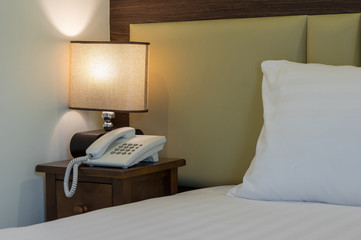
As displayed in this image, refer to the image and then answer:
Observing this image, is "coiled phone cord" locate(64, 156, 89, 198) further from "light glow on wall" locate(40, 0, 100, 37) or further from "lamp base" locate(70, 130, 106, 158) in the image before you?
"light glow on wall" locate(40, 0, 100, 37)

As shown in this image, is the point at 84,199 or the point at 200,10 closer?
the point at 84,199

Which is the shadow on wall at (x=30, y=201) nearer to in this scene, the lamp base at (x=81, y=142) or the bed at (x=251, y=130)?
the lamp base at (x=81, y=142)

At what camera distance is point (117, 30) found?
8.48 ft

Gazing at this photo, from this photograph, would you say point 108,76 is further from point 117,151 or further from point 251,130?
point 251,130

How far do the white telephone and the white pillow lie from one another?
39 centimetres

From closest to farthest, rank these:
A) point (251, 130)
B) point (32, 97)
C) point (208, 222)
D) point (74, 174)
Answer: point (208, 222), point (74, 174), point (32, 97), point (251, 130)

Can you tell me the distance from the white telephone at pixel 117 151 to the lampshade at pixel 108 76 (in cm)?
14

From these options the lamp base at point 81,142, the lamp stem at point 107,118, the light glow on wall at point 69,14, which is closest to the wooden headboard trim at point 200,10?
the light glow on wall at point 69,14

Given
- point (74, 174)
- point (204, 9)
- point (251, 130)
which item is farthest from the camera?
point (204, 9)

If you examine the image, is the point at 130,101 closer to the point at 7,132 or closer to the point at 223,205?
the point at 7,132

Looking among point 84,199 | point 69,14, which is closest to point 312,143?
point 84,199

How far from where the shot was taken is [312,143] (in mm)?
1646

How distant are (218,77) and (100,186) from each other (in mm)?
664

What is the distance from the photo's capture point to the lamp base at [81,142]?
7.00 feet
